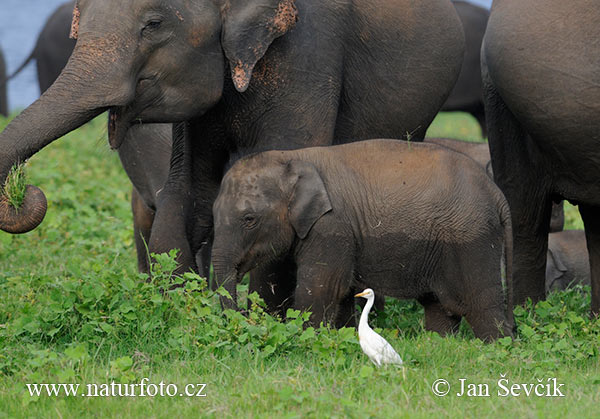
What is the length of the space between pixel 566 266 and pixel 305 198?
107 inches

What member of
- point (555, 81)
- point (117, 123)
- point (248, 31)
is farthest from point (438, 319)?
point (117, 123)

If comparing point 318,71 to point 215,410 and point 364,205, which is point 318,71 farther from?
point 215,410

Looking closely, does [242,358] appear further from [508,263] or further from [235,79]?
[508,263]

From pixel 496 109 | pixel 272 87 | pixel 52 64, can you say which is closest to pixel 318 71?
pixel 272 87

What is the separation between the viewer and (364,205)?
Result: 5.32 meters

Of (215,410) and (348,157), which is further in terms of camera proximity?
(348,157)

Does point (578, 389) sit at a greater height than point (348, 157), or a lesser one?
lesser

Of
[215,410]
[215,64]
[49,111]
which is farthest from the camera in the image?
[215,64]

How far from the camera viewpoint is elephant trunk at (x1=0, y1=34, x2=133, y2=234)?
460 cm

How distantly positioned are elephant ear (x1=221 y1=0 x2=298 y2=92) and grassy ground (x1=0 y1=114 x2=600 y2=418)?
88 centimetres

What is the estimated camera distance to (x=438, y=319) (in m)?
5.56

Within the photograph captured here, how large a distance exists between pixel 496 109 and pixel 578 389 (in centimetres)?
212

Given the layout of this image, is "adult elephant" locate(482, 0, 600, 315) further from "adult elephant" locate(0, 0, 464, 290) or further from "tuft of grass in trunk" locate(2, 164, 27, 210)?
"tuft of grass in trunk" locate(2, 164, 27, 210)

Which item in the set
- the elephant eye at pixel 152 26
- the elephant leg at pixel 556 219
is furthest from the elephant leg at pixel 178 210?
the elephant leg at pixel 556 219
